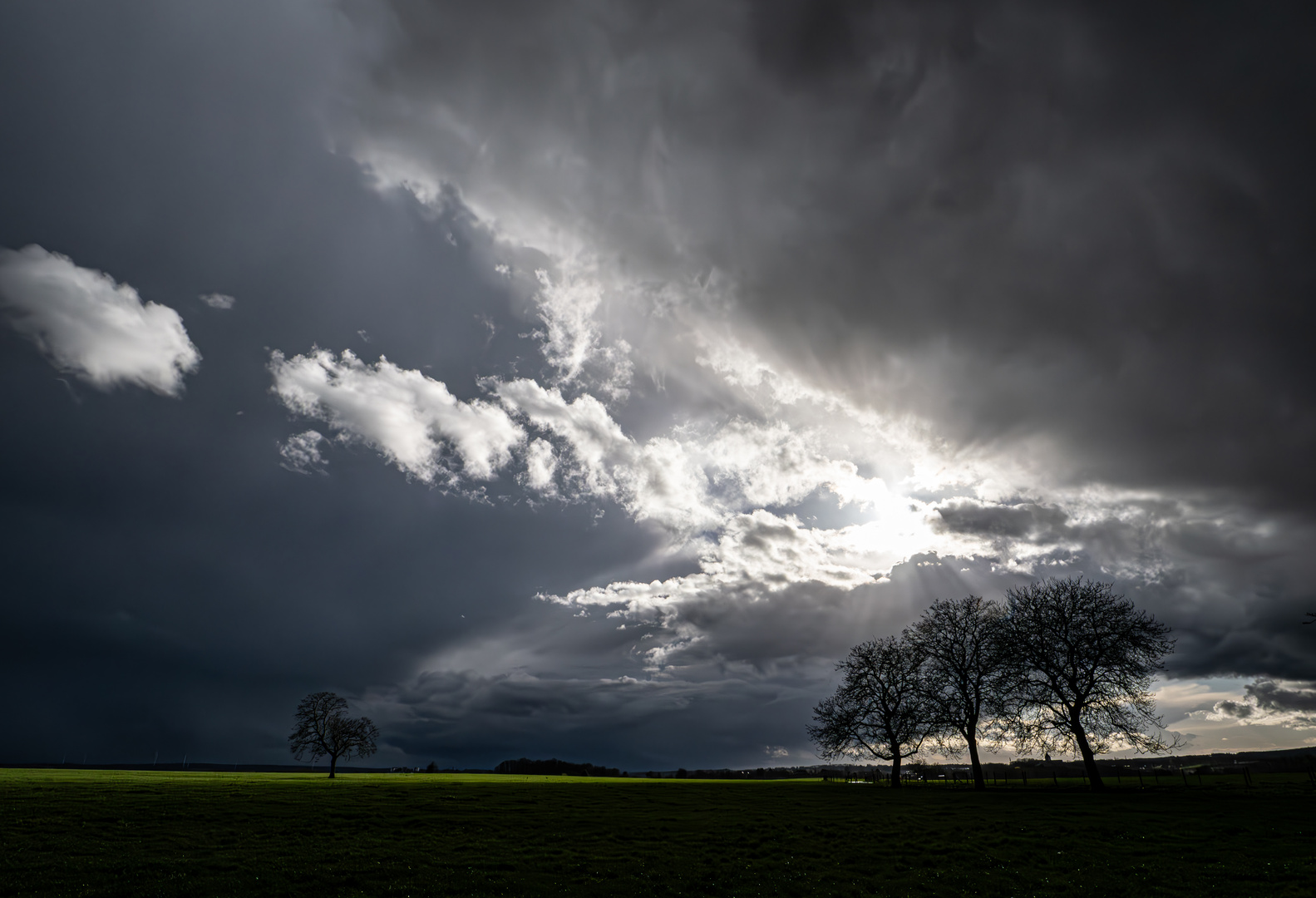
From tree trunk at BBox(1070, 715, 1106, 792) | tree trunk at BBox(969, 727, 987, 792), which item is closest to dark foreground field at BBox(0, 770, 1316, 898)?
tree trunk at BBox(1070, 715, 1106, 792)

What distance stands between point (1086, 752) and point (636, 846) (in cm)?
4996

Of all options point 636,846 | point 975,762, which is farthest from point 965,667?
point 636,846

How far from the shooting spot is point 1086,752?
2160 inches

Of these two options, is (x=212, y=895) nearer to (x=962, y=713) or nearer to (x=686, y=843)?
(x=686, y=843)

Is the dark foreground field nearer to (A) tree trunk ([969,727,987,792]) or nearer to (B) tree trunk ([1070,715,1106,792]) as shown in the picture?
(B) tree trunk ([1070,715,1106,792])

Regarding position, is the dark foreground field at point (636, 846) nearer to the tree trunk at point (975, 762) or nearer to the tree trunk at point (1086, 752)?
the tree trunk at point (1086, 752)

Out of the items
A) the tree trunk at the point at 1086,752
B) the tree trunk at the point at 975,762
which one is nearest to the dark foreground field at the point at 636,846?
the tree trunk at the point at 1086,752

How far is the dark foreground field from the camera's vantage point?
2145 cm

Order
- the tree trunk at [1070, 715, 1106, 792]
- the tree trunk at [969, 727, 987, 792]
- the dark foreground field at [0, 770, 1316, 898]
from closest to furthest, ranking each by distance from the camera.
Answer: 1. the dark foreground field at [0, 770, 1316, 898]
2. the tree trunk at [1070, 715, 1106, 792]
3. the tree trunk at [969, 727, 987, 792]

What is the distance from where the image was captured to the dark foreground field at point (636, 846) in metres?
21.5

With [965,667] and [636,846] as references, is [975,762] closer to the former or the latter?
[965,667]

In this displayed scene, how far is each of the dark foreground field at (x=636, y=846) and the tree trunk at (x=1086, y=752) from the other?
899 centimetres

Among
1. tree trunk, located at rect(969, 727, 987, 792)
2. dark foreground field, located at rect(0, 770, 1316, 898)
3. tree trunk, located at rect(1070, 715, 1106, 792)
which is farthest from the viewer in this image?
tree trunk, located at rect(969, 727, 987, 792)

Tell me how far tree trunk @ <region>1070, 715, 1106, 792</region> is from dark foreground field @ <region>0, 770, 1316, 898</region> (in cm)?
899
